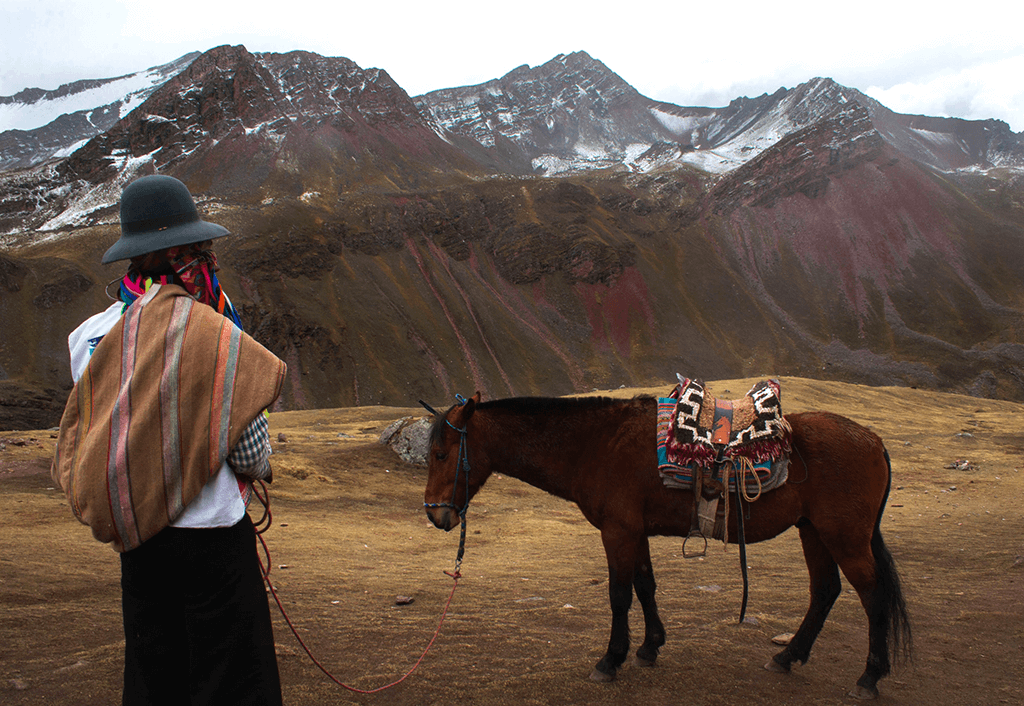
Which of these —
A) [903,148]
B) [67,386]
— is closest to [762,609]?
[67,386]

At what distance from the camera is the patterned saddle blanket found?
4.91 metres

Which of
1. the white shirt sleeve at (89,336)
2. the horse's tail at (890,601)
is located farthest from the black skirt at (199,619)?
the horse's tail at (890,601)

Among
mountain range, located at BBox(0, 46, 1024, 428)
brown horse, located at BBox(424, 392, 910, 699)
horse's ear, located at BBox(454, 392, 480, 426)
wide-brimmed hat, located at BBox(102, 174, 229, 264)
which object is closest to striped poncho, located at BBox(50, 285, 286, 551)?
wide-brimmed hat, located at BBox(102, 174, 229, 264)

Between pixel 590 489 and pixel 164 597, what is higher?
pixel 164 597

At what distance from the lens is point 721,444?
502 cm

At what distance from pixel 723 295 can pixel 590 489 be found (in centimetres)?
8329

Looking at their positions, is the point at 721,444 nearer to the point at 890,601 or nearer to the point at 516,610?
the point at 890,601

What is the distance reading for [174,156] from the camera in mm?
108438

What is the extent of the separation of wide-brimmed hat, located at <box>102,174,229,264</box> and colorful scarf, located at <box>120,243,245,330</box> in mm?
82

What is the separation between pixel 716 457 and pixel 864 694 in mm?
2218

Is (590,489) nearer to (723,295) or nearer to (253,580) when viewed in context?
(253,580)

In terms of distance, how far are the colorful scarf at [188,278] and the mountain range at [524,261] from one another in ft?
166

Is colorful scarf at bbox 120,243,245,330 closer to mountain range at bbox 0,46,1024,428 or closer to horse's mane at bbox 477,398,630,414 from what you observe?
horse's mane at bbox 477,398,630,414

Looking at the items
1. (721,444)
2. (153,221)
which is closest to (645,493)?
(721,444)
